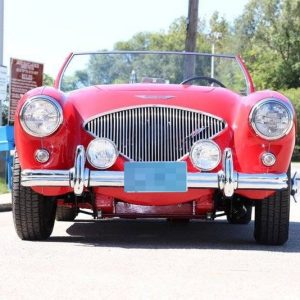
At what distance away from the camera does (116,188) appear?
18.9 ft

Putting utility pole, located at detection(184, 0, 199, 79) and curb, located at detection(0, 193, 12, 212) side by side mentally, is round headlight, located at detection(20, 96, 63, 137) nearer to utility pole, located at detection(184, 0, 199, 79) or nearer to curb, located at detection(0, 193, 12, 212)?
curb, located at detection(0, 193, 12, 212)

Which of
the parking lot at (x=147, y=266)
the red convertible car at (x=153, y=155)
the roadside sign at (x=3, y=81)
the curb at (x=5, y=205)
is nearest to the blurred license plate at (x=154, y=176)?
the red convertible car at (x=153, y=155)

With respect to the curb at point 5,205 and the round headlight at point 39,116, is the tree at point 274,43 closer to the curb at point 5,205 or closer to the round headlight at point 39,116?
the curb at point 5,205

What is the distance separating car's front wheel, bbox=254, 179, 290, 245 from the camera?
5941 millimetres

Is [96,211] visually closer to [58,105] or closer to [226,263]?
[58,105]

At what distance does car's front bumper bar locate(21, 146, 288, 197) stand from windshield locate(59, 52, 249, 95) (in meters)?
1.80

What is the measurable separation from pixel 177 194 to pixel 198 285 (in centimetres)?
139

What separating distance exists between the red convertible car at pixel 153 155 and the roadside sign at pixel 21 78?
7736 millimetres

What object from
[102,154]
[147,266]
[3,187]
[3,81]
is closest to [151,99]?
[102,154]

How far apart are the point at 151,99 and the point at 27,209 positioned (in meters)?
1.33

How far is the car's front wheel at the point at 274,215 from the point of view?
594 centimetres

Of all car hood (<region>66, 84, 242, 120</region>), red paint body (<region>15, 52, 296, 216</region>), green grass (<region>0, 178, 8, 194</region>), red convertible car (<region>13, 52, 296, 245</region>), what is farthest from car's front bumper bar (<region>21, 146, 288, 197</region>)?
green grass (<region>0, 178, 8, 194</region>)

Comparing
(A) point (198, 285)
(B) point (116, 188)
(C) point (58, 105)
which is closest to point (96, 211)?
(B) point (116, 188)

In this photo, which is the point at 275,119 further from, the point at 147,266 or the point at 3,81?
the point at 3,81
